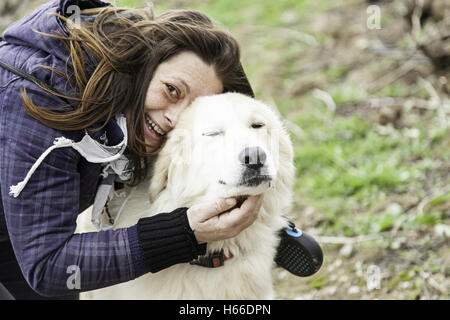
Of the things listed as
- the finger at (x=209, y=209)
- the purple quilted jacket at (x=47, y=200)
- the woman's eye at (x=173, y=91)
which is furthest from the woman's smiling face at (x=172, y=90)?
the finger at (x=209, y=209)

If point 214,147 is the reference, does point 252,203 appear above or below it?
below

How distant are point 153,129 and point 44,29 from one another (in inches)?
26.6

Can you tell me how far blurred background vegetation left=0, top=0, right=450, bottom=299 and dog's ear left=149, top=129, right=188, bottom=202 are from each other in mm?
846

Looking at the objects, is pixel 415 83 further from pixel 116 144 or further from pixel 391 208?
pixel 116 144

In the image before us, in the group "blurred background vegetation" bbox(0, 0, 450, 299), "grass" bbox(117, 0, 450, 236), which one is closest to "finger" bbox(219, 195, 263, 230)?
"blurred background vegetation" bbox(0, 0, 450, 299)

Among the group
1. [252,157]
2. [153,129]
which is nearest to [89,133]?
[153,129]

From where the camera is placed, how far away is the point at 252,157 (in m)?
2.06

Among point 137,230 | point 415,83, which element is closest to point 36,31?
point 137,230

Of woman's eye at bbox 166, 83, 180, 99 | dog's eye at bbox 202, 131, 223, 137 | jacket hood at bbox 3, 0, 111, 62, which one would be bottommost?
dog's eye at bbox 202, 131, 223, 137

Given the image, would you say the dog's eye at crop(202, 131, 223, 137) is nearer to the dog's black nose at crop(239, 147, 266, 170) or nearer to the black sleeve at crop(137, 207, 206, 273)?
the dog's black nose at crop(239, 147, 266, 170)

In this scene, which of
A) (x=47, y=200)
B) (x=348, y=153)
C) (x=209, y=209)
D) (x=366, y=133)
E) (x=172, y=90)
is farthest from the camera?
(x=366, y=133)

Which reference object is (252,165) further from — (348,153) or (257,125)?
(348,153)

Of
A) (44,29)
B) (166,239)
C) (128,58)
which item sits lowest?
(166,239)

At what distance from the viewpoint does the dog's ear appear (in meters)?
2.38
